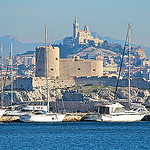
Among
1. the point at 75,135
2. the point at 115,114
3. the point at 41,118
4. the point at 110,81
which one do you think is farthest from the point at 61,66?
the point at 75,135

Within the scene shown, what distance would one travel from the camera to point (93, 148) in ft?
101

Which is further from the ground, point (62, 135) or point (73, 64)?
point (73, 64)

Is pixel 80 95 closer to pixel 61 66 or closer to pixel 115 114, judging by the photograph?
pixel 61 66

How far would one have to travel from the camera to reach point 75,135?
121 feet

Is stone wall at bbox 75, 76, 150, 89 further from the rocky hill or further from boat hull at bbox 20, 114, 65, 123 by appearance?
boat hull at bbox 20, 114, 65, 123

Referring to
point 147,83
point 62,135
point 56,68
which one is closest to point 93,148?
point 62,135

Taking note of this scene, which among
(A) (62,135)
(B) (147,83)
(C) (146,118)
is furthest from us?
(B) (147,83)

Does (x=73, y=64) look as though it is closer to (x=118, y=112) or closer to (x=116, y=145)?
(x=118, y=112)

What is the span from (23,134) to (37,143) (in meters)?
4.96

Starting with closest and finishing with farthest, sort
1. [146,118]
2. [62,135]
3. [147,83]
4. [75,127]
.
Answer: [62,135] < [75,127] < [146,118] < [147,83]

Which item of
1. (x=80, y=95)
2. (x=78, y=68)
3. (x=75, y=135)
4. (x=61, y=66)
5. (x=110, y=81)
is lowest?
(x=75, y=135)

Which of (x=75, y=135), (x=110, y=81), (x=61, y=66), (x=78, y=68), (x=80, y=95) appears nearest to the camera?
(x=75, y=135)

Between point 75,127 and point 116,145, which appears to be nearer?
point 116,145

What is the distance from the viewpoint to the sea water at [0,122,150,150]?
31812 millimetres
